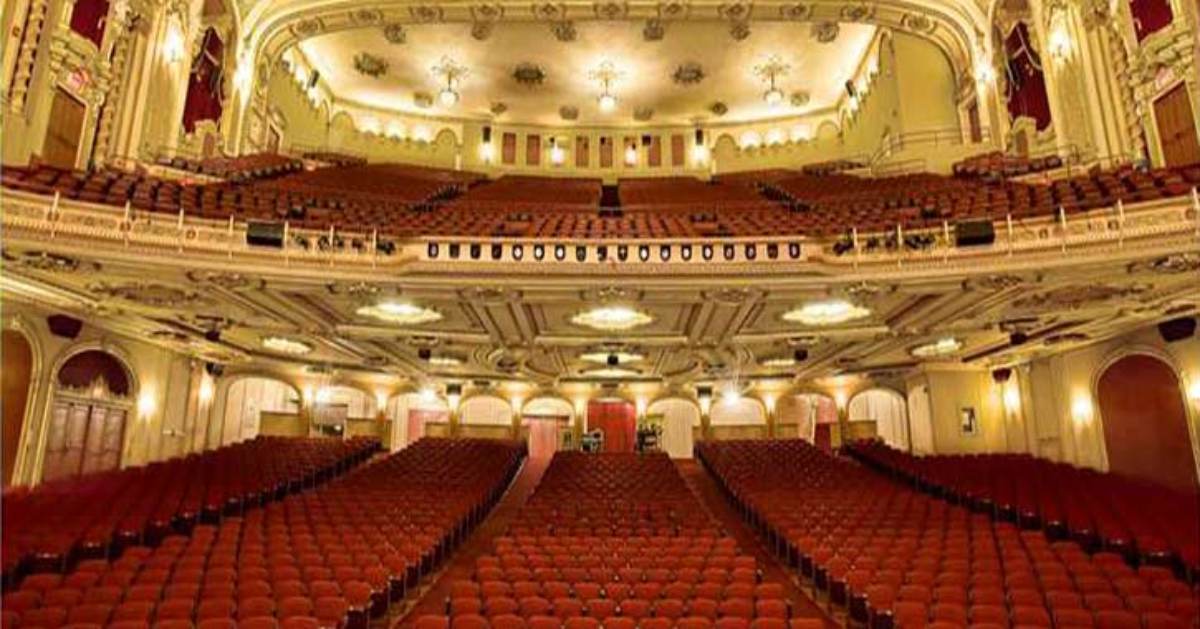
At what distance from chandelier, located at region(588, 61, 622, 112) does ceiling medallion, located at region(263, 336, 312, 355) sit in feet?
31.8

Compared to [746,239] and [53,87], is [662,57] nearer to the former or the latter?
[746,239]

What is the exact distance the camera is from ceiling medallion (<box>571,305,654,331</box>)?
9086 millimetres

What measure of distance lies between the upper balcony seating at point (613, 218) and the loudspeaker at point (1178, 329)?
2042mm

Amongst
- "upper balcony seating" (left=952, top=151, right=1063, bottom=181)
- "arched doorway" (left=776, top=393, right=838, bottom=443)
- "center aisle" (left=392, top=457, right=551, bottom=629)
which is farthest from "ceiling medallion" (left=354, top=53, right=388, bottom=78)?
"upper balcony seating" (left=952, top=151, right=1063, bottom=181)

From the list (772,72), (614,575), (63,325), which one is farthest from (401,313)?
(772,72)

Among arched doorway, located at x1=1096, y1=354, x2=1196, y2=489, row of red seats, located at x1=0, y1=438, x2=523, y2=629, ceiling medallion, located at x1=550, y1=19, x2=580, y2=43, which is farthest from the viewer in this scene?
ceiling medallion, located at x1=550, y1=19, x2=580, y2=43

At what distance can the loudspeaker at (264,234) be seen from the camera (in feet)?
24.8

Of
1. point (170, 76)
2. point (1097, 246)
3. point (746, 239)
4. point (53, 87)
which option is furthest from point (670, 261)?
point (170, 76)

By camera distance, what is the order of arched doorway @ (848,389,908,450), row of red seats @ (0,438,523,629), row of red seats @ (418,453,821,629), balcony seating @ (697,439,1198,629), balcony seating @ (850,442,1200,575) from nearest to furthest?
1. row of red seats @ (0,438,523,629)
2. balcony seating @ (697,439,1198,629)
3. row of red seats @ (418,453,821,629)
4. balcony seating @ (850,442,1200,575)
5. arched doorway @ (848,389,908,450)

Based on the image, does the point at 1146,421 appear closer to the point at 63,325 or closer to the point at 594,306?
the point at 594,306

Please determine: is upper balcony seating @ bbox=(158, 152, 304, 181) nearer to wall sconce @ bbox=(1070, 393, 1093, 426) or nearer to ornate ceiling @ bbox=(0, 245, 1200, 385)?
ornate ceiling @ bbox=(0, 245, 1200, 385)

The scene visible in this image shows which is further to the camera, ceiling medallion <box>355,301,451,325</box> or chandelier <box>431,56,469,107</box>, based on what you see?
chandelier <box>431,56,469,107</box>

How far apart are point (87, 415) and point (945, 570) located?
1100cm

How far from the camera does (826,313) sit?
946cm
